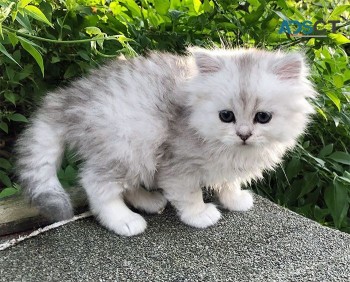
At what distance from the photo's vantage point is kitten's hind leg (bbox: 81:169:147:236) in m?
1.82

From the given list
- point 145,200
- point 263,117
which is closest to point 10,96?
point 145,200

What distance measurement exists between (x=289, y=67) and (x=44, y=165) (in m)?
1.01

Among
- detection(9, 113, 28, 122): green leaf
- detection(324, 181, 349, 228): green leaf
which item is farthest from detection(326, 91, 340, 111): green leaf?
detection(9, 113, 28, 122): green leaf

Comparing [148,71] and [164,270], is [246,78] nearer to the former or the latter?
[148,71]

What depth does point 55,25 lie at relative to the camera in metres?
2.21

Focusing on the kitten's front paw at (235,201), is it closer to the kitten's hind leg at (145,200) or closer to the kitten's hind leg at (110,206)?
the kitten's hind leg at (145,200)

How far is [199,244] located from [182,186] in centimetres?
24

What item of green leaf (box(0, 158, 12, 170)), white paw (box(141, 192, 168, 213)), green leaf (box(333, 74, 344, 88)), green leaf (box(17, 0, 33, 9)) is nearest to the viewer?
green leaf (box(17, 0, 33, 9))

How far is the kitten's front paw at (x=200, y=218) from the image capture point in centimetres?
191

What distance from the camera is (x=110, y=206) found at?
73.0 inches

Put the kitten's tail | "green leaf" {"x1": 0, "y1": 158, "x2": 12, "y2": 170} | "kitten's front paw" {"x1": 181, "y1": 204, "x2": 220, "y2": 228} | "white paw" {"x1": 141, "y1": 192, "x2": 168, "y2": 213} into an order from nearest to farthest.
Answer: the kitten's tail, "kitten's front paw" {"x1": 181, "y1": 204, "x2": 220, "y2": 228}, "white paw" {"x1": 141, "y1": 192, "x2": 168, "y2": 213}, "green leaf" {"x1": 0, "y1": 158, "x2": 12, "y2": 170}

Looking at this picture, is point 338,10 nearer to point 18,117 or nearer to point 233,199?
point 233,199

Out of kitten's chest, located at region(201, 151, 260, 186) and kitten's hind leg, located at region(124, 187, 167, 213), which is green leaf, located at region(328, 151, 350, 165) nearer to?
kitten's chest, located at region(201, 151, 260, 186)

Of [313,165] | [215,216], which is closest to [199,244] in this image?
[215,216]
